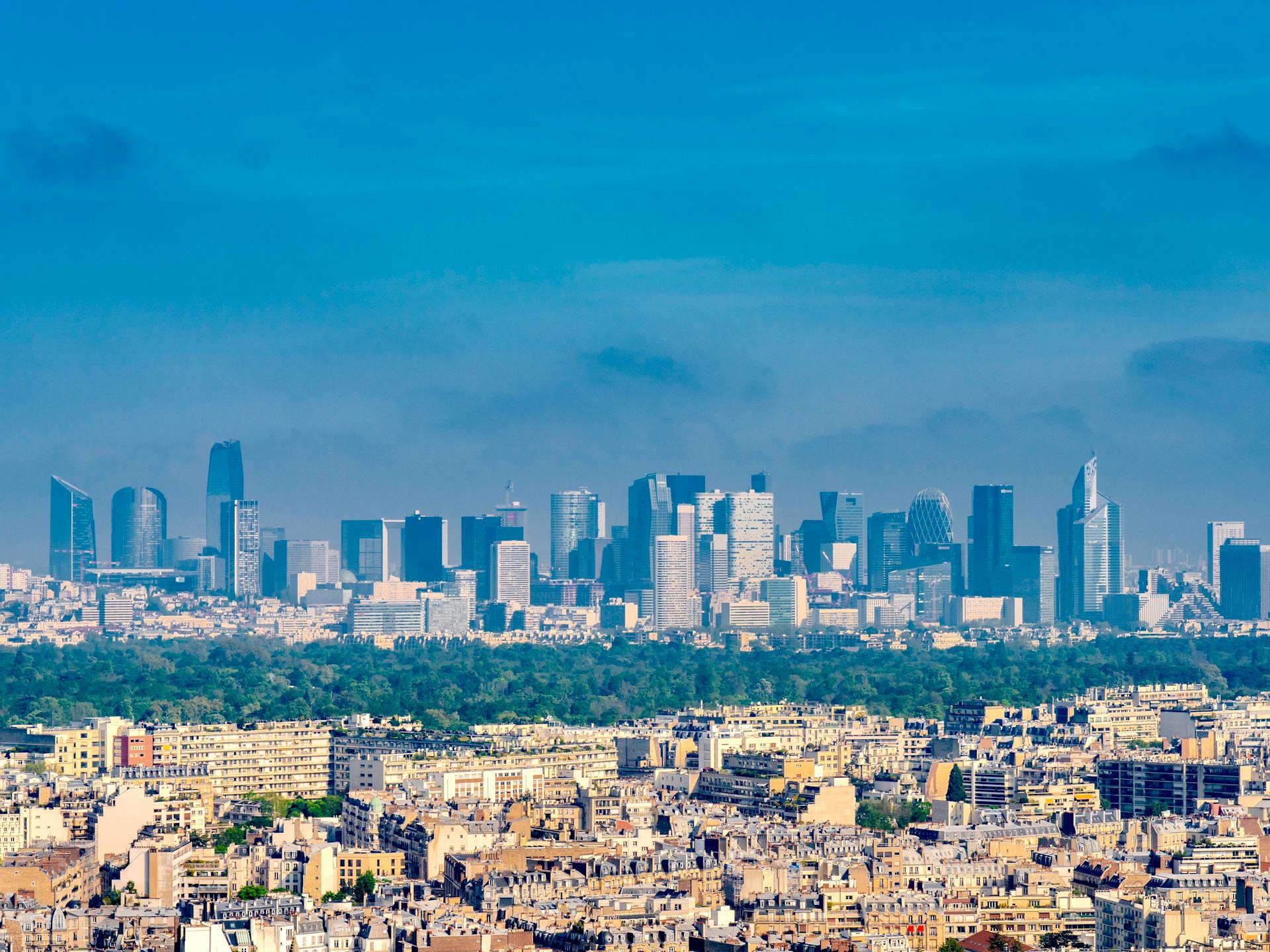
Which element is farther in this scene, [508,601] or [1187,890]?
[508,601]

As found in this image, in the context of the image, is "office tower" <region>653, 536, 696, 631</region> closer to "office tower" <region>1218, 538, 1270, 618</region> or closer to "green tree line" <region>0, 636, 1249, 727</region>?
"office tower" <region>1218, 538, 1270, 618</region>

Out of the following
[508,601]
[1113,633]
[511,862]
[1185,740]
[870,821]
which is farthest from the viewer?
[508,601]

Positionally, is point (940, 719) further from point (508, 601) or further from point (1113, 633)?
point (508, 601)

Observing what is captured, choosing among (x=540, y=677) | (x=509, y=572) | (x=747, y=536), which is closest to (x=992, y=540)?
(x=747, y=536)

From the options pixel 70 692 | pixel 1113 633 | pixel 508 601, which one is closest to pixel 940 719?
pixel 70 692

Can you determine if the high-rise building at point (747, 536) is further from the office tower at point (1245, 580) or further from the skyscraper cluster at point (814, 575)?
the office tower at point (1245, 580)

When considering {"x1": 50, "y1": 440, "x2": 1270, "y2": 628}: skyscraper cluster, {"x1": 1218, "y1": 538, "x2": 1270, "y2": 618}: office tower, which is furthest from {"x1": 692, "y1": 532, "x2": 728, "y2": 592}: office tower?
{"x1": 1218, "y1": 538, "x2": 1270, "y2": 618}: office tower

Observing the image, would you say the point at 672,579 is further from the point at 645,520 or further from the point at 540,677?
the point at 540,677

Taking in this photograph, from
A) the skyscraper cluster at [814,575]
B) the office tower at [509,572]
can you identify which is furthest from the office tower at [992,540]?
the office tower at [509,572]
